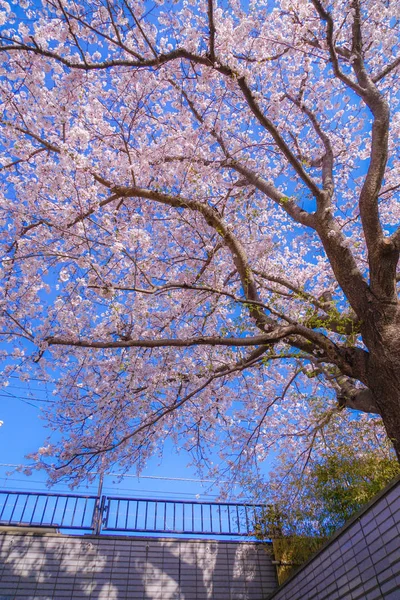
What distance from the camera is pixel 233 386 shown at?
5.89m

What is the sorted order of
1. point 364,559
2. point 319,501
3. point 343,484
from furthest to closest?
1. point 319,501
2. point 343,484
3. point 364,559

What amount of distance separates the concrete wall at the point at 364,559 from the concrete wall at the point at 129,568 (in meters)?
1.60

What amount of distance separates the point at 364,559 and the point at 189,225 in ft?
11.2

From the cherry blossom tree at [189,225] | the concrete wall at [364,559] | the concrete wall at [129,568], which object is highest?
the cherry blossom tree at [189,225]

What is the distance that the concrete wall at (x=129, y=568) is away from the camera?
4.68m

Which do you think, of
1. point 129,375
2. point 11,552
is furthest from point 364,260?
point 11,552

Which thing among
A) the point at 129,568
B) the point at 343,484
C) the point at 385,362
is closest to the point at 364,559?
the point at 343,484

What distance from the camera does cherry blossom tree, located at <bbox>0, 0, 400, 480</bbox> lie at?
3633mm

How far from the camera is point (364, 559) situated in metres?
3.00

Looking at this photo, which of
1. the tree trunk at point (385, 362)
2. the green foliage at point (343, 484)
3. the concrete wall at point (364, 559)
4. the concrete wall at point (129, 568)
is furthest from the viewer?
the concrete wall at point (129, 568)

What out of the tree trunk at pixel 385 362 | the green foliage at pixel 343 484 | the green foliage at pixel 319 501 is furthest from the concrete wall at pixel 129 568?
the tree trunk at pixel 385 362

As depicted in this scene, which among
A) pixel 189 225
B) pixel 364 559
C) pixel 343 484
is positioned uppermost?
pixel 189 225

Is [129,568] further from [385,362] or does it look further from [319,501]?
[385,362]

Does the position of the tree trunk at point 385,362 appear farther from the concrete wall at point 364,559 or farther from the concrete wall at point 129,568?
the concrete wall at point 129,568
